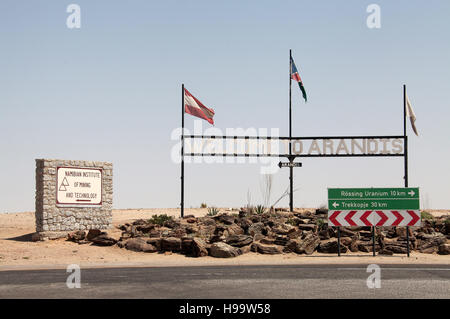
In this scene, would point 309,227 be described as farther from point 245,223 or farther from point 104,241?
point 104,241

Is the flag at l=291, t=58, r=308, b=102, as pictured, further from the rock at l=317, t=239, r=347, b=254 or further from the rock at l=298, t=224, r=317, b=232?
the rock at l=317, t=239, r=347, b=254

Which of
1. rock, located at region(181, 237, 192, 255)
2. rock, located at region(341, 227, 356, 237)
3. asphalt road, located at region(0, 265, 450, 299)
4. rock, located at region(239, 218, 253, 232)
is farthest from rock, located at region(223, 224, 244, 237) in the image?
asphalt road, located at region(0, 265, 450, 299)

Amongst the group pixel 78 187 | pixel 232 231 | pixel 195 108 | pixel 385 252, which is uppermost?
pixel 195 108

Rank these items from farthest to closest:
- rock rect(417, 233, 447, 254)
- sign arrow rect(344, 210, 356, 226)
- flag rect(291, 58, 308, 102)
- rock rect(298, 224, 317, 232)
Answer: flag rect(291, 58, 308, 102), rock rect(298, 224, 317, 232), rock rect(417, 233, 447, 254), sign arrow rect(344, 210, 356, 226)

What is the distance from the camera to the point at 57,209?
28.8m

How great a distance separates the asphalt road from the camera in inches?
463

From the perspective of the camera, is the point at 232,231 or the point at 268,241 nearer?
the point at 268,241

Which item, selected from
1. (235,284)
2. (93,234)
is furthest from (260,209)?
(235,284)

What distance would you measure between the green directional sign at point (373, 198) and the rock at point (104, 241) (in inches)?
419

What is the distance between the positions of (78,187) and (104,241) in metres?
4.01

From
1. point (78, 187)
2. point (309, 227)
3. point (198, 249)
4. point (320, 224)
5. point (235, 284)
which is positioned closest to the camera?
point (235, 284)

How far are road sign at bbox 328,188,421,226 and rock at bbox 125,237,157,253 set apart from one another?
27.0 feet

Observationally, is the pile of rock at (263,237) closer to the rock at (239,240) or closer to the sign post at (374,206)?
the rock at (239,240)

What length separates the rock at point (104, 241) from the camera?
26984 millimetres
